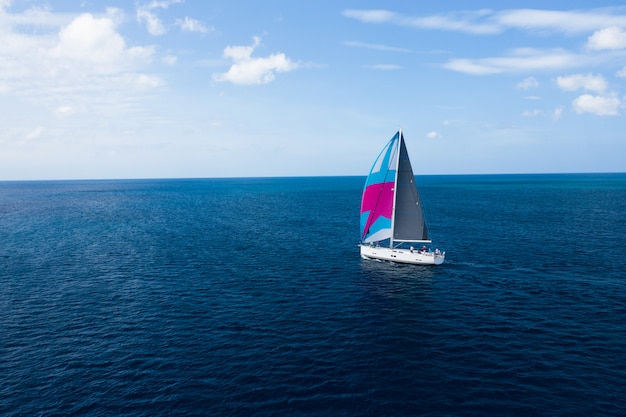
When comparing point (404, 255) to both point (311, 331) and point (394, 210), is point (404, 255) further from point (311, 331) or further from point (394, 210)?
point (311, 331)

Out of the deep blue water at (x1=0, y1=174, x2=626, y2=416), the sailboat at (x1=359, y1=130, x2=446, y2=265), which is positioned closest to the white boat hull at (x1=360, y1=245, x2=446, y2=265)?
the sailboat at (x1=359, y1=130, x2=446, y2=265)

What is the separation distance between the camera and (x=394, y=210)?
66.5 m

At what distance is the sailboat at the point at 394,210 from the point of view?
63906 mm

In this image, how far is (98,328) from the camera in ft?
133

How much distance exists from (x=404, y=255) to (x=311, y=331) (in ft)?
98.4

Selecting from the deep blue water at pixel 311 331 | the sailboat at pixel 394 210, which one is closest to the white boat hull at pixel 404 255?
the sailboat at pixel 394 210

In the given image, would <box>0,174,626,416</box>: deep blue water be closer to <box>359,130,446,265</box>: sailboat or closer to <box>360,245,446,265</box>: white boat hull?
<box>360,245,446,265</box>: white boat hull

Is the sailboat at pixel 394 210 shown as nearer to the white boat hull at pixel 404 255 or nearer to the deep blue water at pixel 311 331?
the white boat hull at pixel 404 255

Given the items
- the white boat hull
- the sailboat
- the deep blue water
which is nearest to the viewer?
the deep blue water

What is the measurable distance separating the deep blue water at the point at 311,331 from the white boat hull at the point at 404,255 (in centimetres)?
230

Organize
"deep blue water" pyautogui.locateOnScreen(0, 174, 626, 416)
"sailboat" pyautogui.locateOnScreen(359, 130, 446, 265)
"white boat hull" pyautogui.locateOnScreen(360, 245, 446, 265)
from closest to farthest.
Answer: "deep blue water" pyautogui.locateOnScreen(0, 174, 626, 416) → "white boat hull" pyautogui.locateOnScreen(360, 245, 446, 265) → "sailboat" pyautogui.locateOnScreen(359, 130, 446, 265)

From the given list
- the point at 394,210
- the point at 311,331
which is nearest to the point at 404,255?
the point at 394,210

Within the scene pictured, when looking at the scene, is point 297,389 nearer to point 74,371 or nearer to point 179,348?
point 179,348

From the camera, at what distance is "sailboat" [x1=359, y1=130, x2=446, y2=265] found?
63906 millimetres
